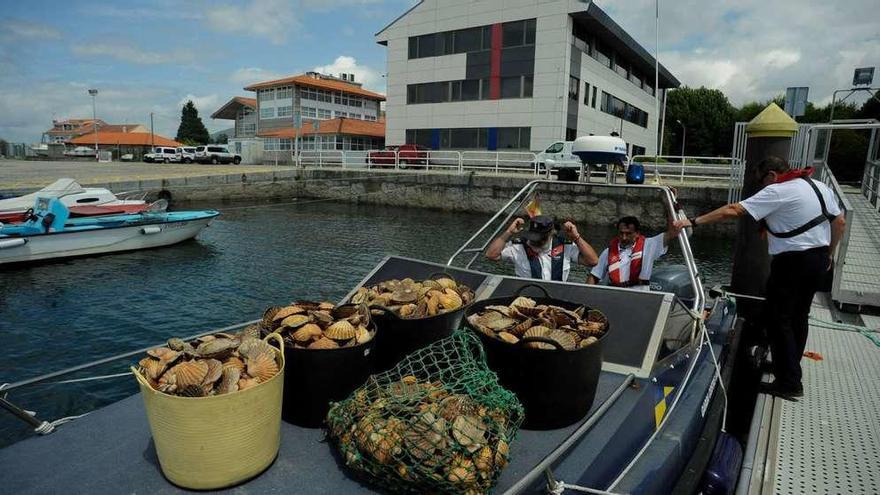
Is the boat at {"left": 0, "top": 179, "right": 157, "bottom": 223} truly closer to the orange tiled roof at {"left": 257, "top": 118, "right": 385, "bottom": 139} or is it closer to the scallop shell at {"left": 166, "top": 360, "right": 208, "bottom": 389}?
the scallop shell at {"left": 166, "top": 360, "right": 208, "bottom": 389}

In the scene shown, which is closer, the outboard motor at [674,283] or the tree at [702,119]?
the outboard motor at [674,283]

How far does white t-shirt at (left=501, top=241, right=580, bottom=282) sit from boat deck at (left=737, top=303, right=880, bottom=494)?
2.09m

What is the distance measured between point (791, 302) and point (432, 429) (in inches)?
133

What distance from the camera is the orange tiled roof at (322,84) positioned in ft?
188

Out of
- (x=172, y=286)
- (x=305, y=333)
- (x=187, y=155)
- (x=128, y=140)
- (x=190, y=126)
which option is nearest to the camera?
(x=305, y=333)

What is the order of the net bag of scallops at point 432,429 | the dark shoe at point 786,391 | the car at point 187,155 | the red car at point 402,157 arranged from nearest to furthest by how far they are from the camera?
the net bag of scallops at point 432,429 → the dark shoe at point 786,391 → the red car at point 402,157 → the car at point 187,155

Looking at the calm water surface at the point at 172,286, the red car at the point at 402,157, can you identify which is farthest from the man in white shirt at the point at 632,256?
the red car at the point at 402,157

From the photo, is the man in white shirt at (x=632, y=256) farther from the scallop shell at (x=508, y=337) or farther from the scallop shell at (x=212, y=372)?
the scallop shell at (x=212, y=372)

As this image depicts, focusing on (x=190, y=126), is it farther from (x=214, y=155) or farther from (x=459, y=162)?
(x=459, y=162)

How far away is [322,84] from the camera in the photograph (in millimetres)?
59500

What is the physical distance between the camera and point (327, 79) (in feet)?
214

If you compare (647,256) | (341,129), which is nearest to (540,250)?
(647,256)

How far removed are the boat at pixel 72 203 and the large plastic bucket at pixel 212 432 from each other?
17.1m

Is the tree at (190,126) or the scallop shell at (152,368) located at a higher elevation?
the tree at (190,126)
